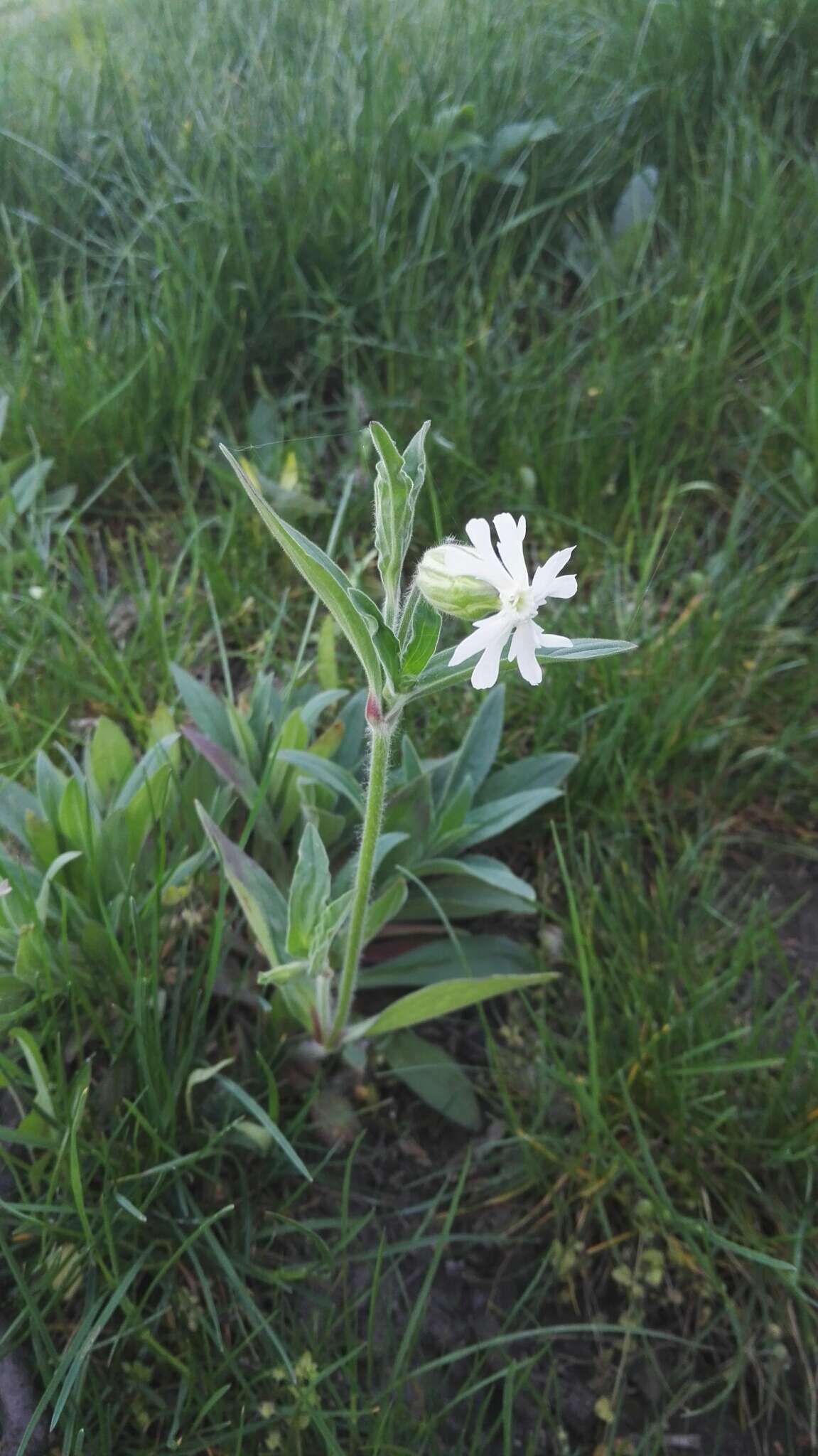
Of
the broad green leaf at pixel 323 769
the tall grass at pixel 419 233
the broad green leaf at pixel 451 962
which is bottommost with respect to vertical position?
the broad green leaf at pixel 451 962

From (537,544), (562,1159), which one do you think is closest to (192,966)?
(562,1159)

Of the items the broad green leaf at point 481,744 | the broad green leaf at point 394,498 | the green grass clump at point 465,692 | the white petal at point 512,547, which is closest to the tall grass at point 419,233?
the green grass clump at point 465,692

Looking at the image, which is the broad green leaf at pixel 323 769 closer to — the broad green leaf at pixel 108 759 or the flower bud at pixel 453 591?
the broad green leaf at pixel 108 759

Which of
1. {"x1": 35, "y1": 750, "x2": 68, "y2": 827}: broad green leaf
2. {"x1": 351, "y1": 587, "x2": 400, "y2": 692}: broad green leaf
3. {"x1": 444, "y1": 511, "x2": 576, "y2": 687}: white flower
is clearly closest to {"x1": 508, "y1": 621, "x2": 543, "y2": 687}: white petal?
{"x1": 444, "y1": 511, "x2": 576, "y2": 687}: white flower

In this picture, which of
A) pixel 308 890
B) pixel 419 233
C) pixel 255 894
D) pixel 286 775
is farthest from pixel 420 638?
pixel 419 233

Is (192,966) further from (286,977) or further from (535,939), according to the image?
(535,939)

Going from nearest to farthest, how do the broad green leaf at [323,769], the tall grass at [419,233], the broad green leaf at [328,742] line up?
the broad green leaf at [323,769] < the broad green leaf at [328,742] < the tall grass at [419,233]
